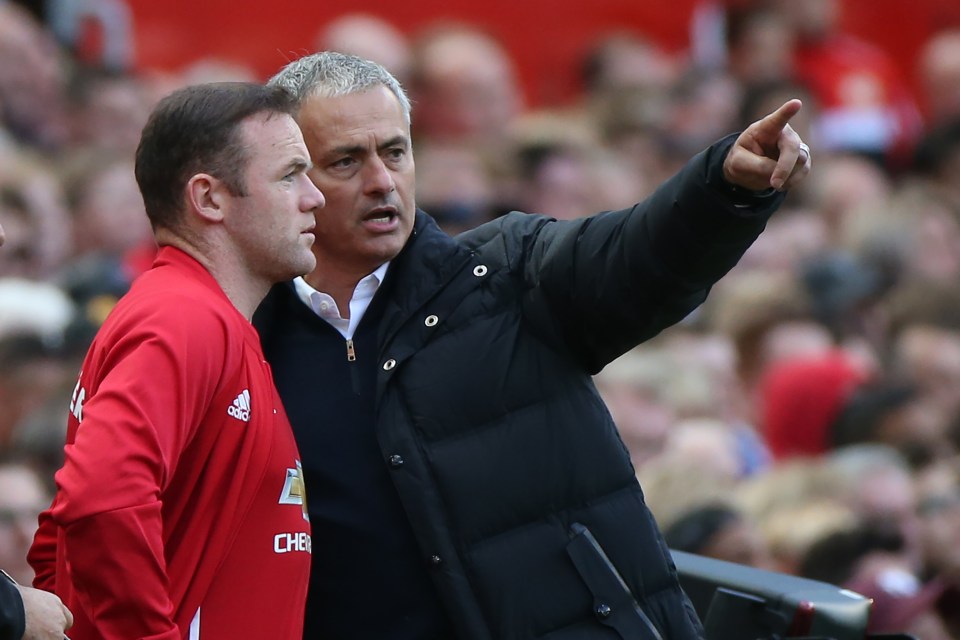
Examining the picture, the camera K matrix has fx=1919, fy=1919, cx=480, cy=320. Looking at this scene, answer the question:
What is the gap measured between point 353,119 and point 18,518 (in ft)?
6.24

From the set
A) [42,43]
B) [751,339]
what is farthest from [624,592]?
[42,43]

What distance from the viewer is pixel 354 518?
3820 mm

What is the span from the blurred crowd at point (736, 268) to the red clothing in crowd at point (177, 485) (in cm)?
200

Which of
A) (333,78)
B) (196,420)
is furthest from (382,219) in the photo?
(196,420)

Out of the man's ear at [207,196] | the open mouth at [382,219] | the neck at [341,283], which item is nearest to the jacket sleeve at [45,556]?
the man's ear at [207,196]

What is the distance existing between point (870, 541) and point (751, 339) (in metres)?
2.50

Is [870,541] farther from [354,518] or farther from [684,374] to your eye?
[354,518]

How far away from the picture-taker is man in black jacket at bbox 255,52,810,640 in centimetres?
369

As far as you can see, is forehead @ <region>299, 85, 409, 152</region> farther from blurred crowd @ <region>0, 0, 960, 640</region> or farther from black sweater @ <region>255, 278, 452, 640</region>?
blurred crowd @ <region>0, 0, 960, 640</region>

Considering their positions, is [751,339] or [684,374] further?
[751,339]

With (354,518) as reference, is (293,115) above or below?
above

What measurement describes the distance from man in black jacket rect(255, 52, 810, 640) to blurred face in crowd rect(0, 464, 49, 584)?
1.58m

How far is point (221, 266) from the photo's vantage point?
3.56 meters

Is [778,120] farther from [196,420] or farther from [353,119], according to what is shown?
[196,420]
